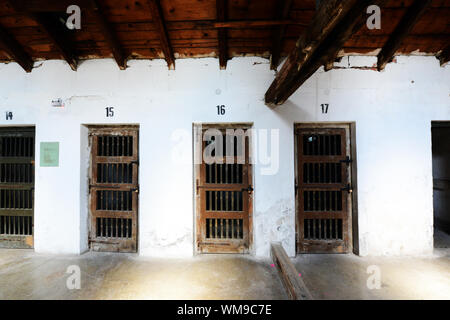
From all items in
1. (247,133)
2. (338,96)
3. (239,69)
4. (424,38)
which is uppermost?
(424,38)

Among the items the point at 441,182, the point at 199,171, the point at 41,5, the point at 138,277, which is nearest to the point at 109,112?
the point at 41,5

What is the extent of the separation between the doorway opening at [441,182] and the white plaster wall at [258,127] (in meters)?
1.36

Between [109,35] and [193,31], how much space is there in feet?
3.68

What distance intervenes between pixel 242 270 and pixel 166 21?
137 inches

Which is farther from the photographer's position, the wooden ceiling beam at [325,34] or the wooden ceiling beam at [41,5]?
the wooden ceiling beam at [41,5]

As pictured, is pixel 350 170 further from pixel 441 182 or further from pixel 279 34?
pixel 441 182

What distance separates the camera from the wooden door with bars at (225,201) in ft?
11.1

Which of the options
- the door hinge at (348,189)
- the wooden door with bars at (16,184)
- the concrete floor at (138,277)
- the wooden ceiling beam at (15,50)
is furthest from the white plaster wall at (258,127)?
the wooden ceiling beam at (15,50)

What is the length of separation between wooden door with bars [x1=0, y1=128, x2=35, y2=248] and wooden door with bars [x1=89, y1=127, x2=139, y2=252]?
1.12 metres

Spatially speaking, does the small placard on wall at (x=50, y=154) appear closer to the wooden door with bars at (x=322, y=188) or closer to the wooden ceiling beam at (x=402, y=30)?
the wooden door with bars at (x=322, y=188)

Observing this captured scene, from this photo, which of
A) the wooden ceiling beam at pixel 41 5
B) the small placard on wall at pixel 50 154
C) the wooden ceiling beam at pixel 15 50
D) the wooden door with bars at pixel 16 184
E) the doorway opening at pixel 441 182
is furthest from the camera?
the doorway opening at pixel 441 182

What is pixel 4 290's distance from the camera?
2.41 meters
